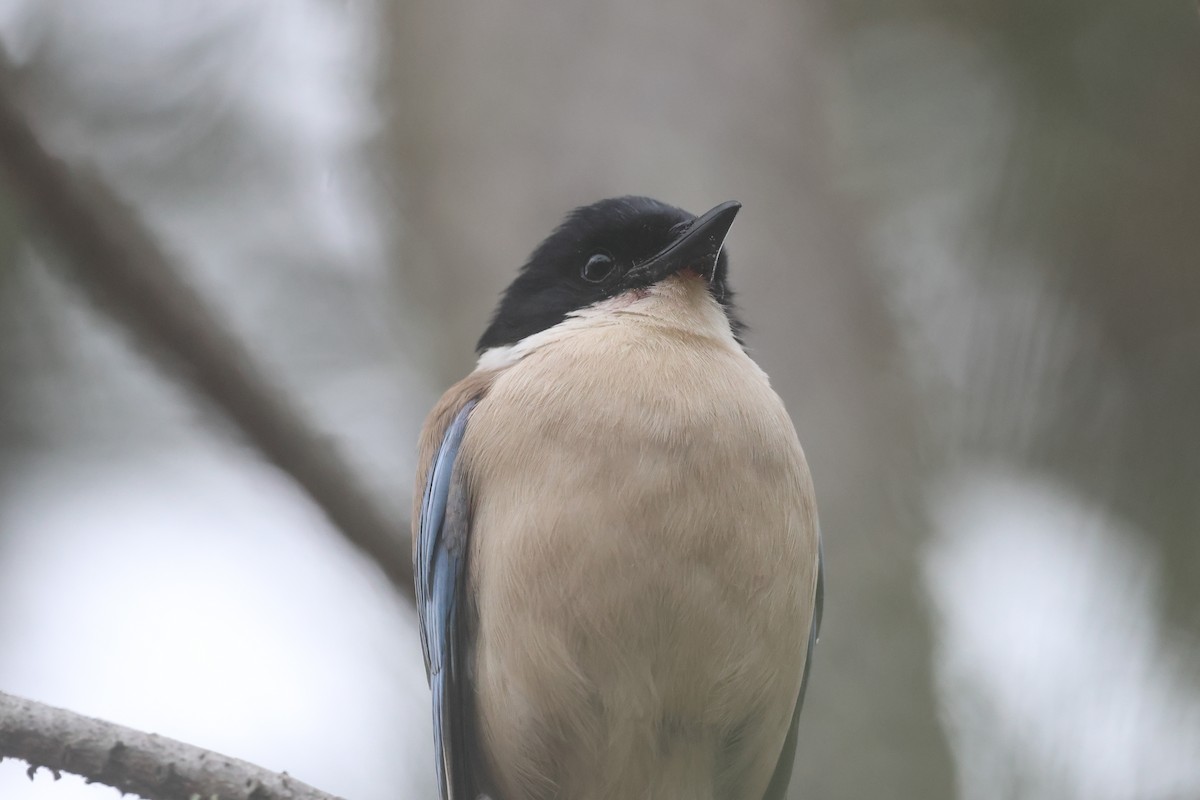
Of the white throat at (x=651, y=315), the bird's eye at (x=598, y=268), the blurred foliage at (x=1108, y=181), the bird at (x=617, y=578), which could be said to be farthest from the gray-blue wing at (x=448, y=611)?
the blurred foliage at (x=1108, y=181)

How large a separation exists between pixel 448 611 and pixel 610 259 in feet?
5.03

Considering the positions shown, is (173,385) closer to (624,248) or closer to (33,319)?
(624,248)

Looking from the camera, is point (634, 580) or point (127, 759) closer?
point (127, 759)

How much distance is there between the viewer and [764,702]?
12.5 ft

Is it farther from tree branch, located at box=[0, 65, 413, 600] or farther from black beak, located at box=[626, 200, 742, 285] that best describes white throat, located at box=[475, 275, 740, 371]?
tree branch, located at box=[0, 65, 413, 600]


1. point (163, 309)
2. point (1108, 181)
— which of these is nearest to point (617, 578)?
point (163, 309)

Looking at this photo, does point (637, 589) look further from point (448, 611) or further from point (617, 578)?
point (448, 611)

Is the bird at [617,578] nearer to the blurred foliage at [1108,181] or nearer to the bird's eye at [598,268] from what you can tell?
the bird's eye at [598,268]

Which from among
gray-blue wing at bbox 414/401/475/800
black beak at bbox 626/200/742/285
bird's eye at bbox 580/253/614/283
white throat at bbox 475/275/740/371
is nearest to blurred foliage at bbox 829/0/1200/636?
black beak at bbox 626/200/742/285

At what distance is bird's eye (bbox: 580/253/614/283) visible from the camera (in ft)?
15.5

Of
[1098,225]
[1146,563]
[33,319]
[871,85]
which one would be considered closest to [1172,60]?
[1098,225]

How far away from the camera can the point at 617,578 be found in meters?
3.62

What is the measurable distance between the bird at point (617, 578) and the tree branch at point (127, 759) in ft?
2.95

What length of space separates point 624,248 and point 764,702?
1.83 meters
